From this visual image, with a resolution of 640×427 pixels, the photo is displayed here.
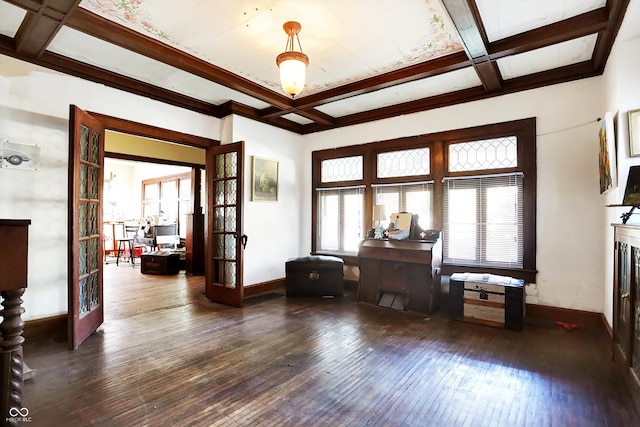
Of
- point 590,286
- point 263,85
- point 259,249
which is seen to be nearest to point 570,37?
point 590,286

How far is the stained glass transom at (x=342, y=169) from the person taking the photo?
5.60 m

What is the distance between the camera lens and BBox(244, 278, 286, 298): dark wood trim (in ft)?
16.7

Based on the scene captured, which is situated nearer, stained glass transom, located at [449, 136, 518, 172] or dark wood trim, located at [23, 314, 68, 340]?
dark wood trim, located at [23, 314, 68, 340]

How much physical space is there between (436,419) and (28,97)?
179 inches

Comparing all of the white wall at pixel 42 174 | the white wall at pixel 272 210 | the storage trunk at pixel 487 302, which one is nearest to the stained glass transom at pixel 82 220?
the white wall at pixel 42 174

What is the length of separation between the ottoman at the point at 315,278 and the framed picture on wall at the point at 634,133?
11.5ft

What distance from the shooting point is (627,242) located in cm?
229

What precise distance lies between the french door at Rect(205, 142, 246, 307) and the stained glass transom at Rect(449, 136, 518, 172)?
301 centimetres

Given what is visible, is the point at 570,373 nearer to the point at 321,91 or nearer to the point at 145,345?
the point at 145,345

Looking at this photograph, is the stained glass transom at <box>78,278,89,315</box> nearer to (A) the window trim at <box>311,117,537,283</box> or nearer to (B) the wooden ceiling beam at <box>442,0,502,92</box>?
(A) the window trim at <box>311,117,537,283</box>

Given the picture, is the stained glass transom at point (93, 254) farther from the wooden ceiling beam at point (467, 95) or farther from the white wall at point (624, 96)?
the white wall at point (624, 96)

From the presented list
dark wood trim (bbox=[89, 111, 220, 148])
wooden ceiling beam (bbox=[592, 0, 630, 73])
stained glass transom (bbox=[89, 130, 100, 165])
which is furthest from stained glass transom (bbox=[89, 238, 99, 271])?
wooden ceiling beam (bbox=[592, 0, 630, 73])

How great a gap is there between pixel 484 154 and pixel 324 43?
103 inches

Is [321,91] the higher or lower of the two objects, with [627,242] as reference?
higher
